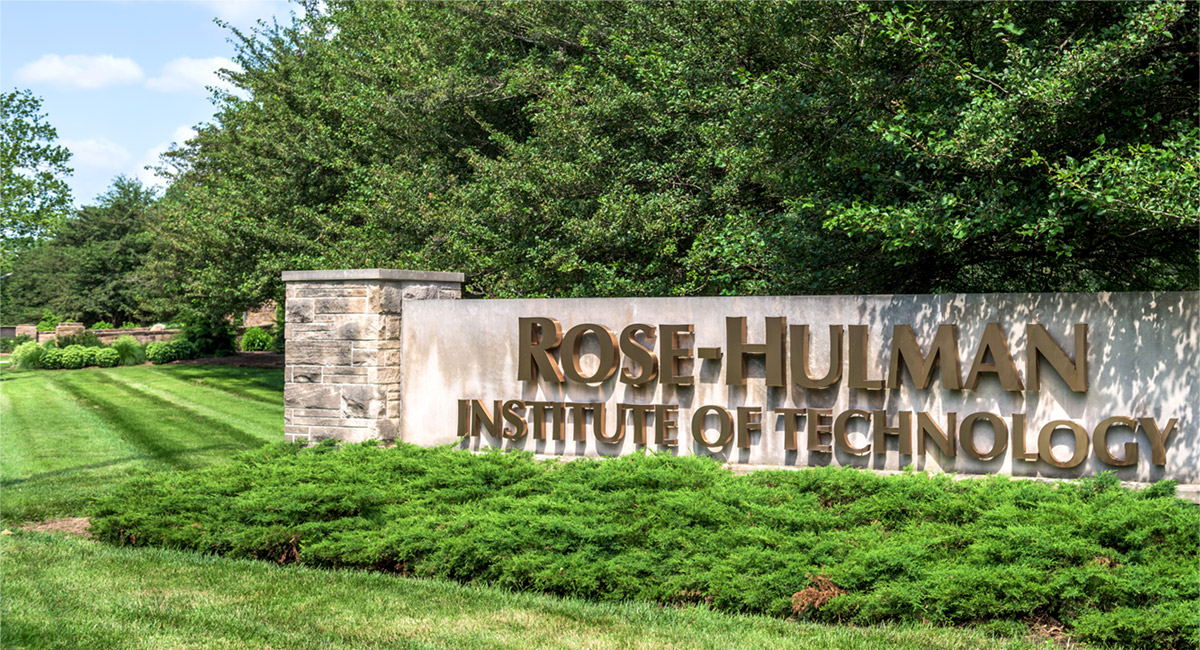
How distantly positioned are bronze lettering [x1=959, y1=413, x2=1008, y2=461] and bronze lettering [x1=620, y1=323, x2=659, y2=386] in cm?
274

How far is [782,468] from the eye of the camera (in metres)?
8.66

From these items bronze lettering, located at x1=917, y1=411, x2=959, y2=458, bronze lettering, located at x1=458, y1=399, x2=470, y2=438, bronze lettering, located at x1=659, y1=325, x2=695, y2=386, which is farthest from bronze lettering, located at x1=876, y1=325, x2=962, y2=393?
bronze lettering, located at x1=458, y1=399, x2=470, y2=438

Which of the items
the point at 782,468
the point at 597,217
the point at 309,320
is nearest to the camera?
the point at 782,468

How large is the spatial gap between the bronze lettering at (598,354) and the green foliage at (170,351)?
92.2 ft

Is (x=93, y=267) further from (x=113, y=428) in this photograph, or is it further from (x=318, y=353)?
(x=318, y=353)

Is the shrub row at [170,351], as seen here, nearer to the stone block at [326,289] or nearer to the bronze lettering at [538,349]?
the stone block at [326,289]

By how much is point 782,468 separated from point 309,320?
513cm

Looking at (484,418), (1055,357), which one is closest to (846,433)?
(1055,357)

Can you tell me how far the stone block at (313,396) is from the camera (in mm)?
10203

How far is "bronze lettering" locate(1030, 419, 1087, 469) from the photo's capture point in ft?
25.3

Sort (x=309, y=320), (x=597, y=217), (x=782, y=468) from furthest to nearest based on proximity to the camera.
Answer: (x=597, y=217) < (x=309, y=320) < (x=782, y=468)

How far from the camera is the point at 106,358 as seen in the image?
1289 inches

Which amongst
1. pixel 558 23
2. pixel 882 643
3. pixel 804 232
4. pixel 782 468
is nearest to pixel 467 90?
pixel 558 23

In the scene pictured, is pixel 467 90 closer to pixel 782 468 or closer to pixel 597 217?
pixel 597 217
